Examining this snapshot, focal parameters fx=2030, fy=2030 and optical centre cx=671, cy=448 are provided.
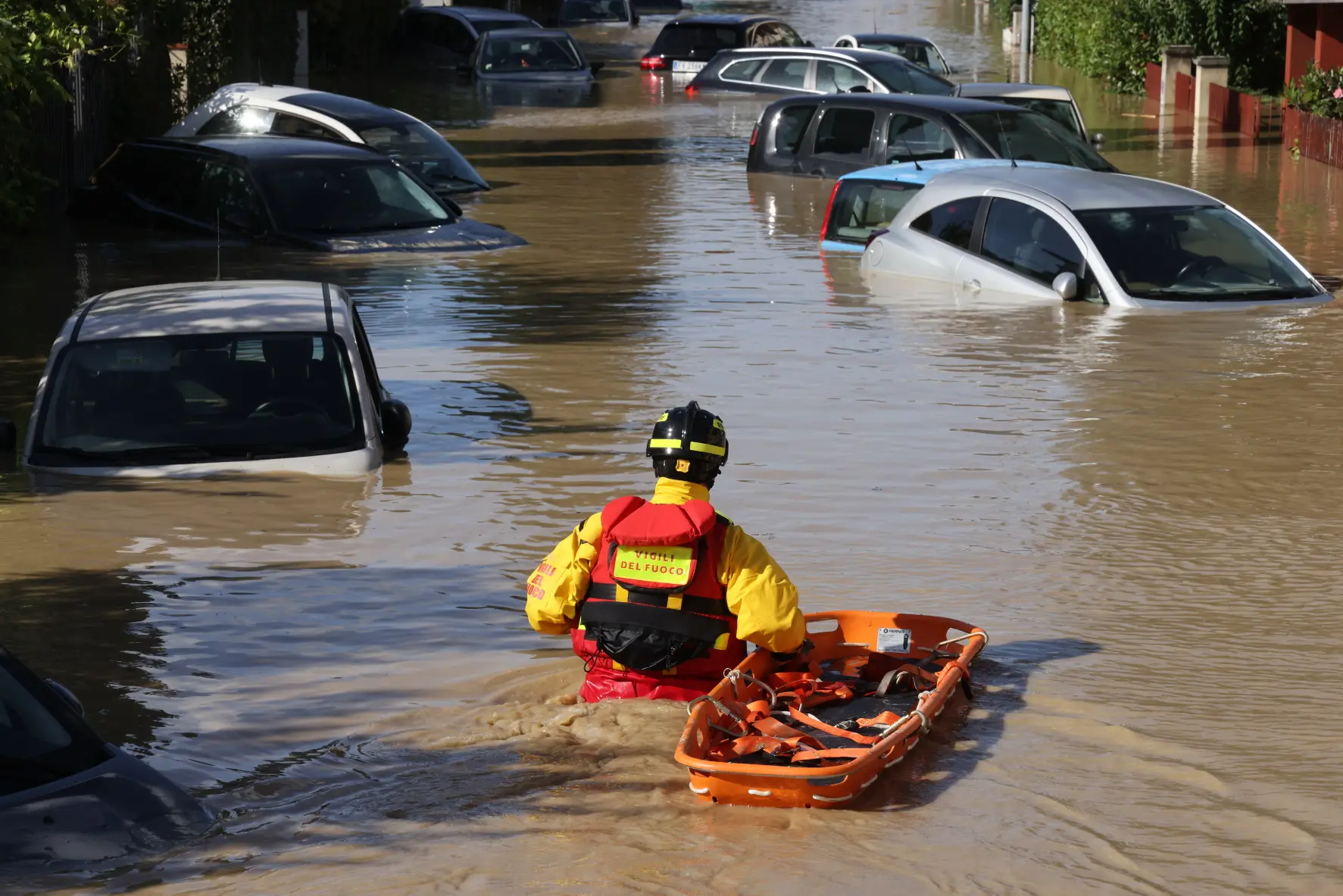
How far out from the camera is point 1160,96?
124ft

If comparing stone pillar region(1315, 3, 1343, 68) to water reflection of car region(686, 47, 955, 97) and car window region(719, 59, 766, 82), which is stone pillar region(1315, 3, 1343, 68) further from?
car window region(719, 59, 766, 82)

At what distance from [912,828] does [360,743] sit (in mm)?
2000

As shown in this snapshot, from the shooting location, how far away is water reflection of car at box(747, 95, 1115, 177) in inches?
860

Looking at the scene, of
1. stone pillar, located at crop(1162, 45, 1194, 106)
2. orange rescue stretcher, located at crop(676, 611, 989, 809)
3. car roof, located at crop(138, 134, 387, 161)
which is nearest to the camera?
orange rescue stretcher, located at crop(676, 611, 989, 809)

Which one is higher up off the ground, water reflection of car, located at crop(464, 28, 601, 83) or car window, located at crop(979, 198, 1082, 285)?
water reflection of car, located at crop(464, 28, 601, 83)

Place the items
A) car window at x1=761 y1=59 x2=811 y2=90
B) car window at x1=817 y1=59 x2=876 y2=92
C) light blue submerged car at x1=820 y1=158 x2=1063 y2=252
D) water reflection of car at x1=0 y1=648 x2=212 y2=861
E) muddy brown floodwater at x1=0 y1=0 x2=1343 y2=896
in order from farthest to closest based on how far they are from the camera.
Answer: car window at x1=761 y1=59 x2=811 y2=90
car window at x1=817 y1=59 x2=876 y2=92
light blue submerged car at x1=820 y1=158 x2=1063 y2=252
muddy brown floodwater at x1=0 y1=0 x2=1343 y2=896
water reflection of car at x1=0 y1=648 x2=212 y2=861

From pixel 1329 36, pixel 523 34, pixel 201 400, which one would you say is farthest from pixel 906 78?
pixel 201 400

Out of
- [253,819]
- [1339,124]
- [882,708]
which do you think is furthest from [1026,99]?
[253,819]

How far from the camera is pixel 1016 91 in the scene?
82.8 ft

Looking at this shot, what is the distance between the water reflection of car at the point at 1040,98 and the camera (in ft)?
79.9

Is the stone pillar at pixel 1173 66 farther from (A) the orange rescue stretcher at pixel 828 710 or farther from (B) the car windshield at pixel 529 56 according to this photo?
(A) the orange rescue stretcher at pixel 828 710

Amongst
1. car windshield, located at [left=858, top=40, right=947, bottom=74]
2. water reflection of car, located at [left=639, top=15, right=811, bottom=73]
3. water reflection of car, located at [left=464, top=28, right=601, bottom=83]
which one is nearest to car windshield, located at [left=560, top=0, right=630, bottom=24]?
water reflection of car, located at [left=639, top=15, right=811, bottom=73]

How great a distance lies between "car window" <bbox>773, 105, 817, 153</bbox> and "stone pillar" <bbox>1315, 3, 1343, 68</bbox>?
38.0 ft

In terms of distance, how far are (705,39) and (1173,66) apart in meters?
11.5
